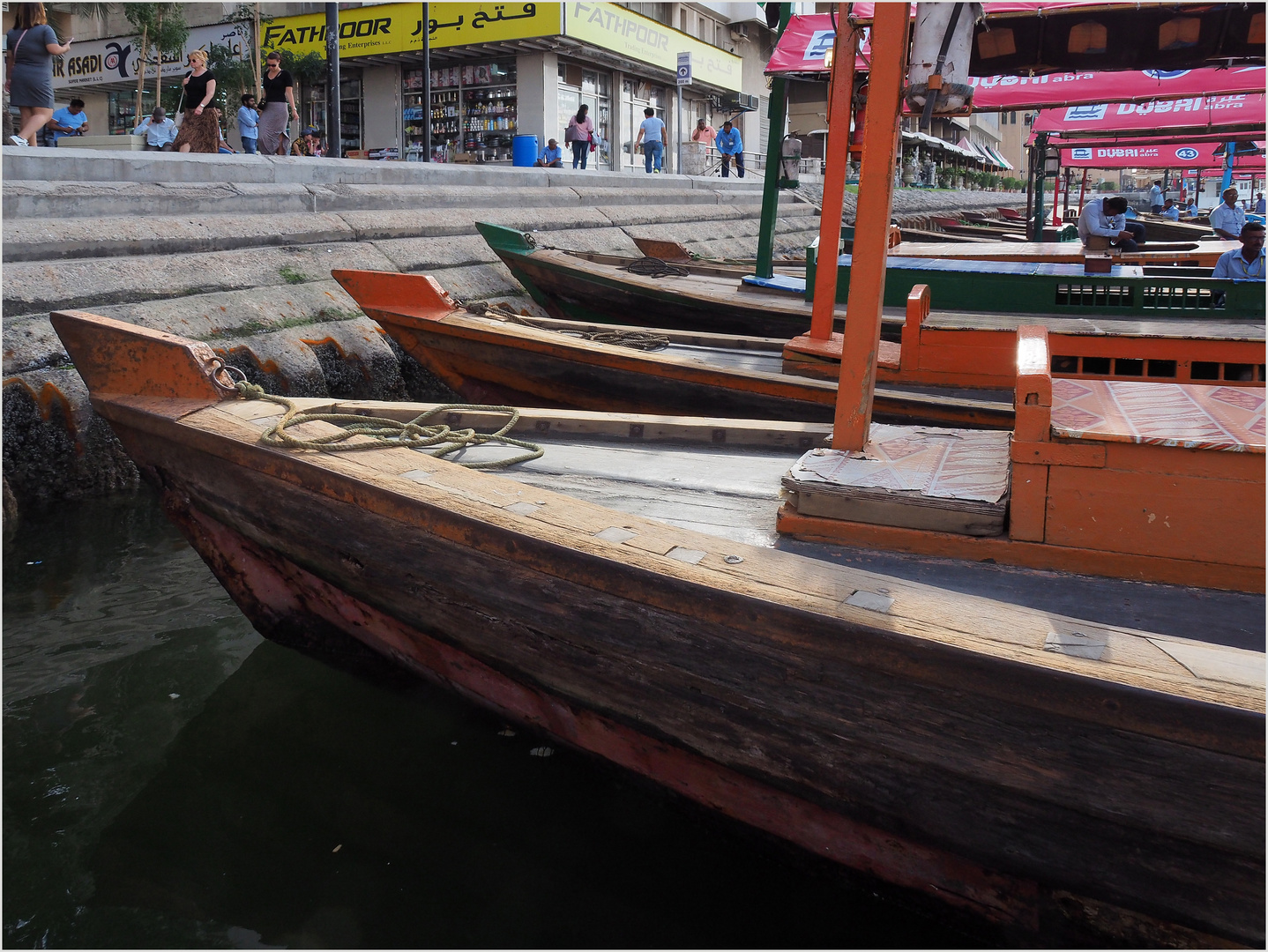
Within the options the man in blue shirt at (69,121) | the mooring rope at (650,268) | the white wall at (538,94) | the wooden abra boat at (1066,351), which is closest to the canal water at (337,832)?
the wooden abra boat at (1066,351)

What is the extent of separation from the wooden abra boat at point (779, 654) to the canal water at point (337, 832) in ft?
0.77

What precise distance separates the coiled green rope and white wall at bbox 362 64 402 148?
871 inches

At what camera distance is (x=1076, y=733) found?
72.6 inches

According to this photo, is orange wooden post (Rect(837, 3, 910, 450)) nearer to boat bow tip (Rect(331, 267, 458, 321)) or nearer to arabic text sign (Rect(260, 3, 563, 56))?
boat bow tip (Rect(331, 267, 458, 321))

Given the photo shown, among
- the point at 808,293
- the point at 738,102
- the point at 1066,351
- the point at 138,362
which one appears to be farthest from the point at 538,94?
the point at 138,362

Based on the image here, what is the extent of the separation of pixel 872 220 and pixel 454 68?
77.5 ft

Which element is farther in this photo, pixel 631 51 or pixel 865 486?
pixel 631 51

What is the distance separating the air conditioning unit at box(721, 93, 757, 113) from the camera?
30531mm

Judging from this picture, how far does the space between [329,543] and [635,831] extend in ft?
4.31

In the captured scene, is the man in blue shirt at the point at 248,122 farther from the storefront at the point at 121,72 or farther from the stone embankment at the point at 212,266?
the storefront at the point at 121,72

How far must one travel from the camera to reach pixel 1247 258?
6980 mm

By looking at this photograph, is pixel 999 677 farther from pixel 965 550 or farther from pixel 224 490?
pixel 224 490

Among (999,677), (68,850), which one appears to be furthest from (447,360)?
(999,677)

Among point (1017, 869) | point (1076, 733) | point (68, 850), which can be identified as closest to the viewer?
point (1076, 733)
